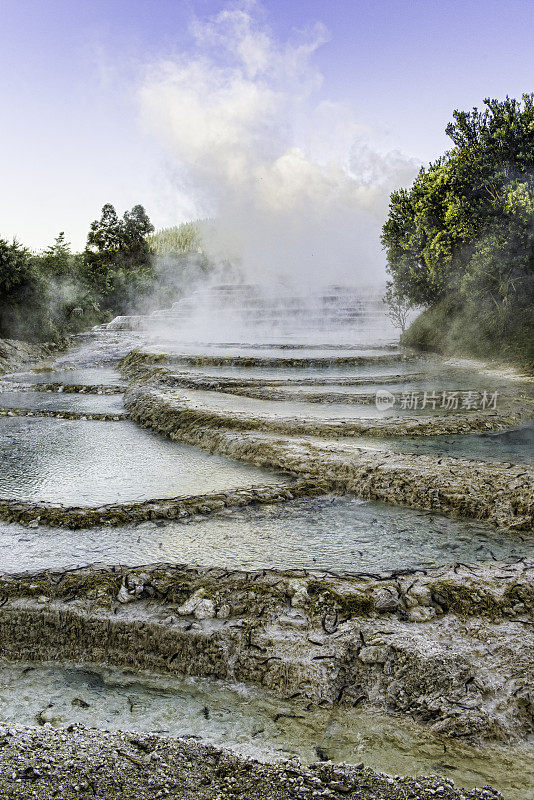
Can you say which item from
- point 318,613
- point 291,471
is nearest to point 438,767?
point 318,613

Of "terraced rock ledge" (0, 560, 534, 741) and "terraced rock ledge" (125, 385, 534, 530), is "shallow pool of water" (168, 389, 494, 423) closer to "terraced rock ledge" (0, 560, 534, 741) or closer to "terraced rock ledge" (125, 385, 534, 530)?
"terraced rock ledge" (125, 385, 534, 530)

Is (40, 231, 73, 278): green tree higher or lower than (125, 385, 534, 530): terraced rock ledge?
higher

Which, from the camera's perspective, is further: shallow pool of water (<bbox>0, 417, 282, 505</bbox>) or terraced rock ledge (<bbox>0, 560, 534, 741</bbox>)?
shallow pool of water (<bbox>0, 417, 282, 505</bbox>)

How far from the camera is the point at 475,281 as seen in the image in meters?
17.1

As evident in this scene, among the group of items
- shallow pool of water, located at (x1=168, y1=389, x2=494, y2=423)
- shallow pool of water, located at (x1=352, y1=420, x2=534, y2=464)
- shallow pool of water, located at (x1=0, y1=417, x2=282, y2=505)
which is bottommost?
shallow pool of water, located at (x1=0, y1=417, x2=282, y2=505)

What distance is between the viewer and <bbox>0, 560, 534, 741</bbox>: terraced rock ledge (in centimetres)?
290

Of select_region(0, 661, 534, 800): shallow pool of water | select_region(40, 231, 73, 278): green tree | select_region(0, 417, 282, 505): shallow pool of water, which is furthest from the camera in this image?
select_region(40, 231, 73, 278): green tree

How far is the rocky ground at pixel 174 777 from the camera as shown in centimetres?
226

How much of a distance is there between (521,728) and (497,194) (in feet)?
53.9

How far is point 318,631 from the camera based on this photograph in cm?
333

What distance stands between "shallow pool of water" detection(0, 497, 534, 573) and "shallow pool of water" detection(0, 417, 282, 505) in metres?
0.87

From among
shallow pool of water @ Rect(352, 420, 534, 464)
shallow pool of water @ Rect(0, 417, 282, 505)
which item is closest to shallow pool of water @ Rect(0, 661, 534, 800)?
shallow pool of water @ Rect(0, 417, 282, 505)

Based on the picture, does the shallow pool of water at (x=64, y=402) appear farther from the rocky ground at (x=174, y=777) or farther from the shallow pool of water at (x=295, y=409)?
the rocky ground at (x=174, y=777)

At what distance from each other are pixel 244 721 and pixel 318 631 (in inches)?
26.4
